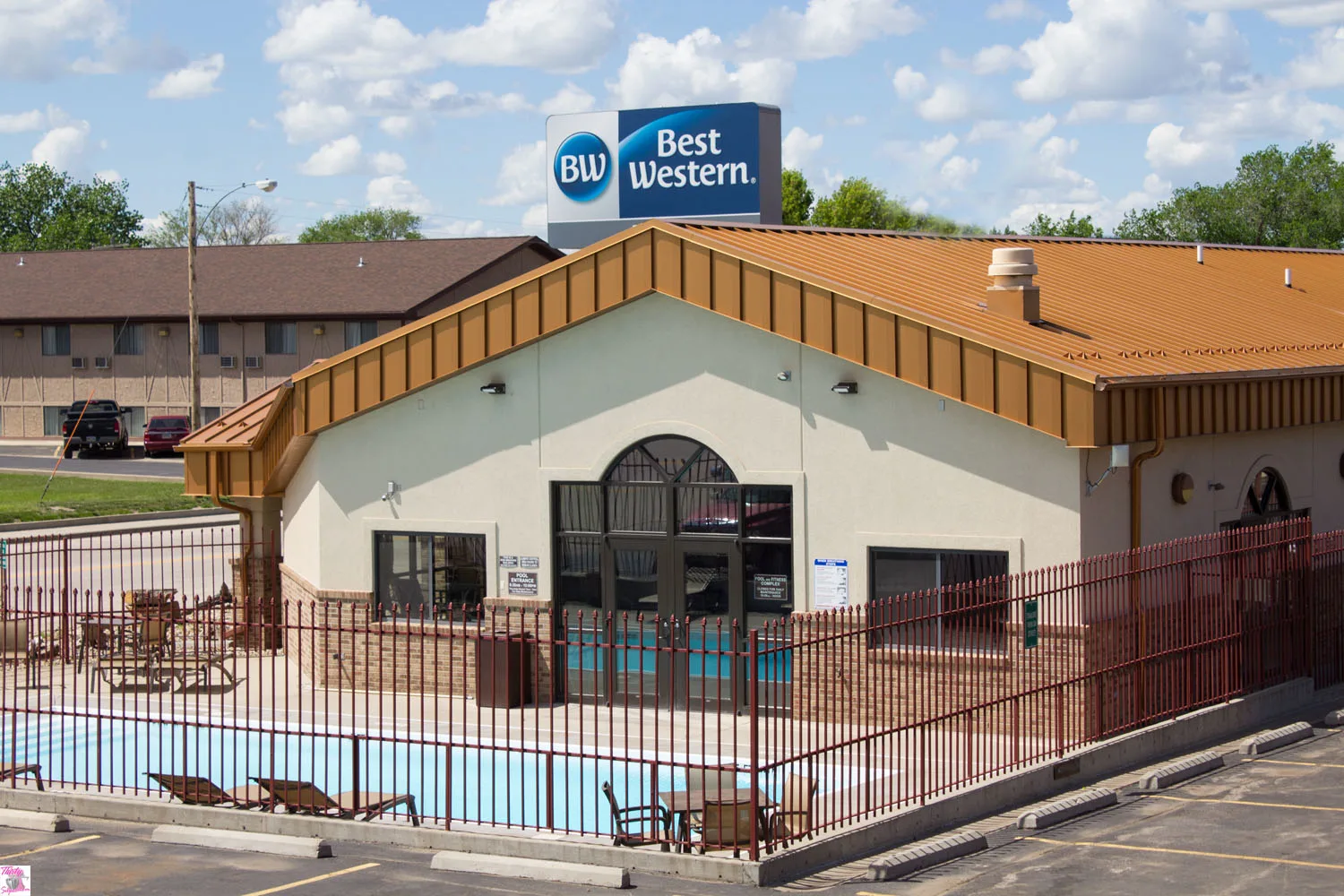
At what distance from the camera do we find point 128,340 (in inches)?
2680

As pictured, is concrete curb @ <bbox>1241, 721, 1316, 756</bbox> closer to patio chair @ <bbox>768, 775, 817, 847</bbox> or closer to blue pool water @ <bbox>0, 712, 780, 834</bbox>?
blue pool water @ <bbox>0, 712, 780, 834</bbox>

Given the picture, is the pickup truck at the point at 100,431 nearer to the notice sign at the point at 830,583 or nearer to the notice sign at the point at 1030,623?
the notice sign at the point at 830,583

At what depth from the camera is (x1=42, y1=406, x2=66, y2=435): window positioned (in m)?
69.4

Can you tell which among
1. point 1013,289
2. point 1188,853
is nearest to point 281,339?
point 1013,289

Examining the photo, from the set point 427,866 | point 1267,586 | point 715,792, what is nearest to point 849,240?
point 1267,586

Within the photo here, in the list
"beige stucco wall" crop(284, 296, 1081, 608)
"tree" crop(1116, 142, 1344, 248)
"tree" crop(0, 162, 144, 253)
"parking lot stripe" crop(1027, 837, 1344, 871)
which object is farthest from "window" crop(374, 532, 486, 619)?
"tree" crop(0, 162, 144, 253)

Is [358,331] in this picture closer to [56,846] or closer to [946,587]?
[946,587]

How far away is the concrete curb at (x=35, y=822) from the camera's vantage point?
14.9m

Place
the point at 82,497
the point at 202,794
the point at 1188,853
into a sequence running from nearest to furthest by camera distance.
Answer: the point at 1188,853 → the point at 202,794 → the point at 82,497

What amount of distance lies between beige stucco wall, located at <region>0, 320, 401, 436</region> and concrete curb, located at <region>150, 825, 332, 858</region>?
162ft

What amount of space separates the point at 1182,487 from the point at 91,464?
47.3 m

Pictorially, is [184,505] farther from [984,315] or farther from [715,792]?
[715,792]

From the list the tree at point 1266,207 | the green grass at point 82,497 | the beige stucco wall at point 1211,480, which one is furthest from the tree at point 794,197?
the beige stucco wall at point 1211,480

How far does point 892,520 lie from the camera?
1911cm
